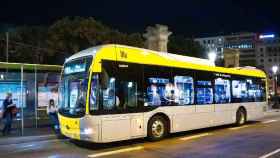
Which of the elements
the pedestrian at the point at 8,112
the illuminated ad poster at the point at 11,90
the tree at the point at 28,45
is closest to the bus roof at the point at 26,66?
the illuminated ad poster at the point at 11,90

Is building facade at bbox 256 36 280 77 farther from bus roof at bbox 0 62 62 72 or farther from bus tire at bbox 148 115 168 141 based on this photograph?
bus tire at bbox 148 115 168 141

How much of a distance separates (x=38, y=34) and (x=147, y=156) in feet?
123

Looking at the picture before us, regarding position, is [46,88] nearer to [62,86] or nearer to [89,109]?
[62,86]

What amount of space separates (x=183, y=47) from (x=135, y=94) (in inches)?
2111

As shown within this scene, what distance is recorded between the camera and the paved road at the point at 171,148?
1145 centimetres

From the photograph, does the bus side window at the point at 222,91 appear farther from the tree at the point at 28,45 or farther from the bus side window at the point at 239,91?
the tree at the point at 28,45

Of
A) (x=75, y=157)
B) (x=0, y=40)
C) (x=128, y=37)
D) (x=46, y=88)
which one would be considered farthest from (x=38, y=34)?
(x=75, y=157)

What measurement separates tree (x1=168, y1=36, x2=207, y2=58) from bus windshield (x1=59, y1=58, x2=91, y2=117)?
168 ft

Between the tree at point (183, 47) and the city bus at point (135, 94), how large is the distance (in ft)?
152

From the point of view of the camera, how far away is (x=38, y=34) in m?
46.2

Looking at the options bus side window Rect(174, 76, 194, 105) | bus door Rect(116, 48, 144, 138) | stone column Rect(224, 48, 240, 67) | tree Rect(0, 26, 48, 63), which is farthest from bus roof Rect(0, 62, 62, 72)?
stone column Rect(224, 48, 240, 67)

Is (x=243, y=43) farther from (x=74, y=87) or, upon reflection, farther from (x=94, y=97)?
(x=94, y=97)

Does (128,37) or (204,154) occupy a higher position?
(128,37)

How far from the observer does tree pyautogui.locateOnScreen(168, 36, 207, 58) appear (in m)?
64.7
